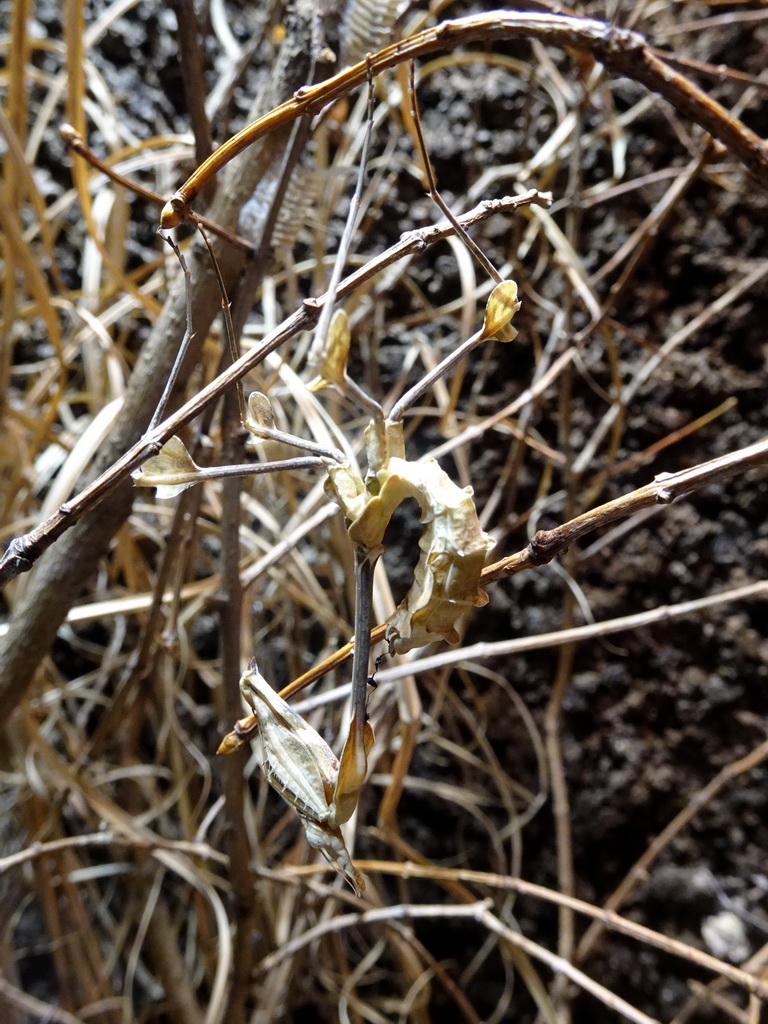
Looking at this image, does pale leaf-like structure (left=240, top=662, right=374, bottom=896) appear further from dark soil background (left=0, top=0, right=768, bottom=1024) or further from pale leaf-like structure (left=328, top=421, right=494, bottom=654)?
dark soil background (left=0, top=0, right=768, bottom=1024)

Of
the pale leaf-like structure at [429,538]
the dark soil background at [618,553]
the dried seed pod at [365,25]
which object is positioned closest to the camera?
the pale leaf-like structure at [429,538]

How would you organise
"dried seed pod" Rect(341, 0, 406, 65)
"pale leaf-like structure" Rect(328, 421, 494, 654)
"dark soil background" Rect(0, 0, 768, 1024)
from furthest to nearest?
1. "dark soil background" Rect(0, 0, 768, 1024)
2. "dried seed pod" Rect(341, 0, 406, 65)
3. "pale leaf-like structure" Rect(328, 421, 494, 654)

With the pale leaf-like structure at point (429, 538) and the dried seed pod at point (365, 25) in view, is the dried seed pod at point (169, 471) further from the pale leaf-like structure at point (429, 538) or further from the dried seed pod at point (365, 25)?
the dried seed pod at point (365, 25)

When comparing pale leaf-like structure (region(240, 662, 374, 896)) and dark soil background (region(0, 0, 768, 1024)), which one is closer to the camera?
pale leaf-like structure (region(240, 662, 374, 896))

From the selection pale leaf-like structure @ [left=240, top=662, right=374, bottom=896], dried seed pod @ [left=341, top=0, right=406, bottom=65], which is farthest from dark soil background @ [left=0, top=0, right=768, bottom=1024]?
pale leaf-like structure @ [left=240, top=662, right=374, bottom=896]

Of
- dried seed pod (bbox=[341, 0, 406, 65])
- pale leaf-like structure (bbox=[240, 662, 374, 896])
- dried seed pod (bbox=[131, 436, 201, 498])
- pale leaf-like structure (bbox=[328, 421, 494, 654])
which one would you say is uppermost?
dried seed pod (bbox=[341, 0, 406, 65])

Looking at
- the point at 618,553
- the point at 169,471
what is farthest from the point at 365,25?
the point at 618,553

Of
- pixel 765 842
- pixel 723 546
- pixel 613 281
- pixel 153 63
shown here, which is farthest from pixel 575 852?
pixel 153 63

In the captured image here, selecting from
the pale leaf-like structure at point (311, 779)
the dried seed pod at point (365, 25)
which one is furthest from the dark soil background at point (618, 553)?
the pale leaf-like structure at point (311, 779)

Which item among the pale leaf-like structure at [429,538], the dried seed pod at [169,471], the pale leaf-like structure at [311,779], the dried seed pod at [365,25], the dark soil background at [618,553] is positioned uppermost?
the dried seed pod at [365,25]

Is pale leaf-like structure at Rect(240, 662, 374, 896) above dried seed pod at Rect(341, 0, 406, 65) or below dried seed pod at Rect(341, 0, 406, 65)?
below
